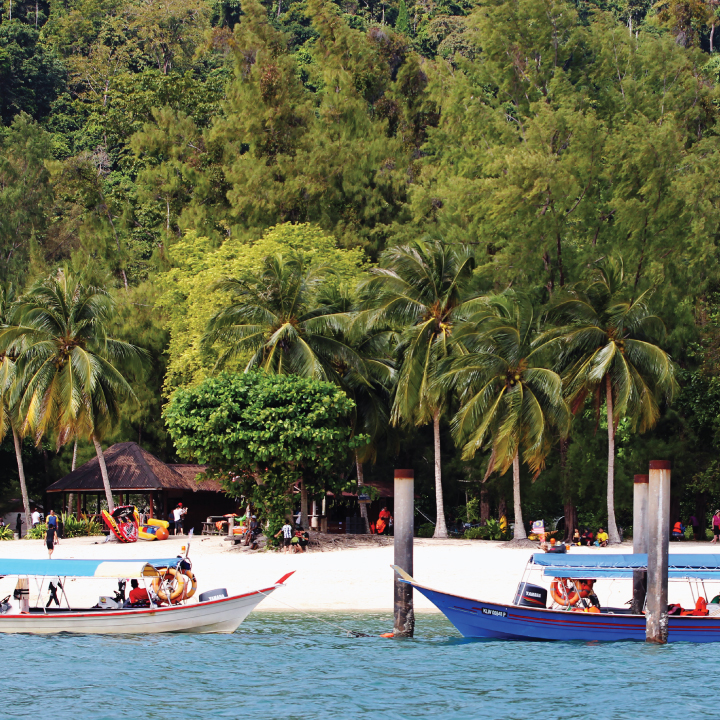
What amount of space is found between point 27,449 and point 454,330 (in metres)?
25.8

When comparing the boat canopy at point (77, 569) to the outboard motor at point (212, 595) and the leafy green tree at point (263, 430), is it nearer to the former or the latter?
the outboard motor at point (212, 595)

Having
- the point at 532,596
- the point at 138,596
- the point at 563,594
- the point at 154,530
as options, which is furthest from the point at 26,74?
the point at 563,594

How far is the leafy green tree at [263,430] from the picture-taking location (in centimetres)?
3422

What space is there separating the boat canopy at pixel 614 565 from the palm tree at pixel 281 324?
1809 cm

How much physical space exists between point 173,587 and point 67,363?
20922 millimetres

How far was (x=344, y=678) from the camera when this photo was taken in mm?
19047

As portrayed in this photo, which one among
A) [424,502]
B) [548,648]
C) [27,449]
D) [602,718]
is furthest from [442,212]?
[602,718]

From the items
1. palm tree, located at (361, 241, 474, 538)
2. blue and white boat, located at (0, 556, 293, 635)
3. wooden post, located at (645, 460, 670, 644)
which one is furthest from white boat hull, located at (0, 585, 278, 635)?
palm tree, located at (361, 241, 474, 538)

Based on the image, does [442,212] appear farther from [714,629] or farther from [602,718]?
[602,718]

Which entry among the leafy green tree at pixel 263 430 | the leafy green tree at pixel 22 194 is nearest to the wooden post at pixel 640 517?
the leafy green tree at pixel 263 430

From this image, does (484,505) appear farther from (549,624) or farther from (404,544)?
(404,544)

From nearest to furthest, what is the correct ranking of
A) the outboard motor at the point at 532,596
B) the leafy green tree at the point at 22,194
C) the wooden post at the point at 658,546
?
1. the wooden post at the point at 658,546
2. the outboard motor at the point at 532,596
3. the leafy green tree at the point at 22,194

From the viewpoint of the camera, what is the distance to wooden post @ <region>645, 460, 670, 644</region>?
19.6m

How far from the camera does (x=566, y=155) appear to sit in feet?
141
